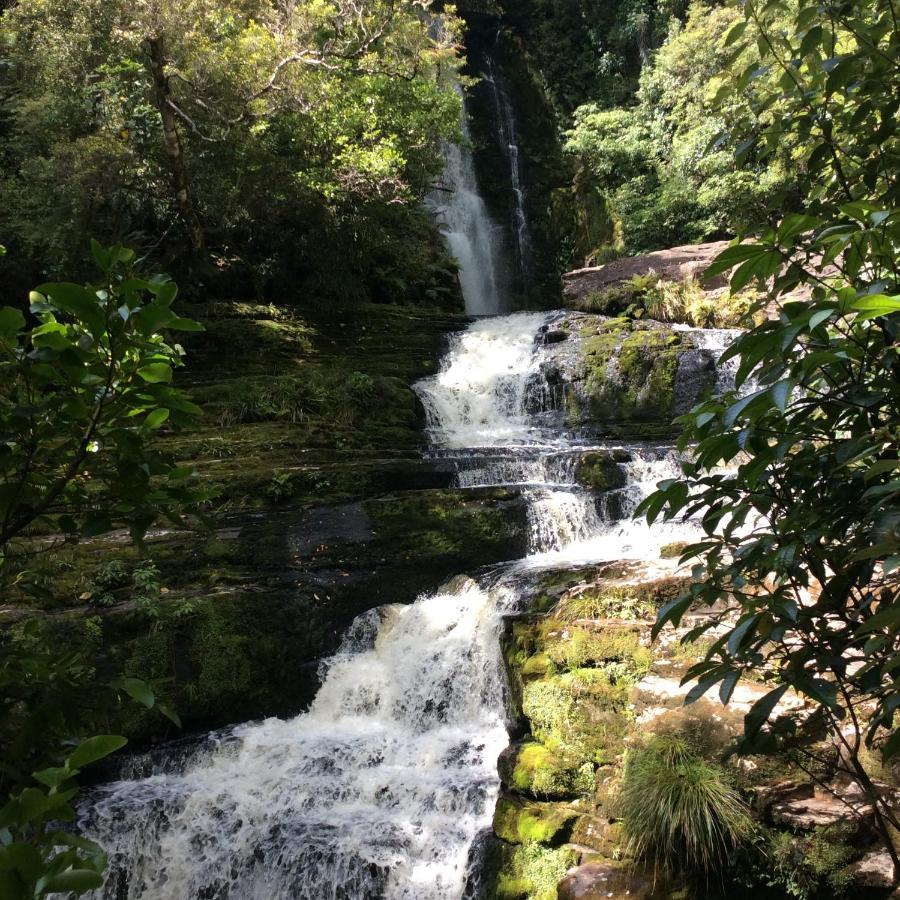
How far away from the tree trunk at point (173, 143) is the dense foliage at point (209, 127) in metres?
0.02

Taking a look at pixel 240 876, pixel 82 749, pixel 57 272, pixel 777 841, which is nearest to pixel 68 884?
pixel 82 749

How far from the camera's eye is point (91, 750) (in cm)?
98

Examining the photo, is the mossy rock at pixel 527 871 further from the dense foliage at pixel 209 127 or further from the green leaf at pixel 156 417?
the dense foliage at pixel 209 127

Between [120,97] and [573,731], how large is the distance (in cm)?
1177

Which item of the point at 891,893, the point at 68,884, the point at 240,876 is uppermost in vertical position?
the point at 68,884

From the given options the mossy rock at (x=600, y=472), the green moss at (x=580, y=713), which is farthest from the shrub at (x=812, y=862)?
the mossy rock at (x=600, y=472)

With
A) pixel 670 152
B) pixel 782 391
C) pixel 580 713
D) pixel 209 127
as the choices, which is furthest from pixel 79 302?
pixel 670 152

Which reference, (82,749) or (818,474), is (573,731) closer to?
(818,474)

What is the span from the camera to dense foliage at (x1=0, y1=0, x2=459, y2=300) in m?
10.6

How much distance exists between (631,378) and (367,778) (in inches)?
359

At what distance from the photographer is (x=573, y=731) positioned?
4.75 metres

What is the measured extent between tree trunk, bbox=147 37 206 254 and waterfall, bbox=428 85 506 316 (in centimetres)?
932

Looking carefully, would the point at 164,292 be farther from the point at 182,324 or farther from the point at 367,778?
the point at 367,778

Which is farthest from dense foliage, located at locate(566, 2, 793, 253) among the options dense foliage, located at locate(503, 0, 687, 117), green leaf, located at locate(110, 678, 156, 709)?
green leaf, located at locate(110, 678, 156, 709)
